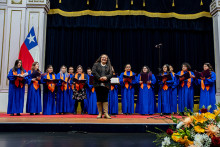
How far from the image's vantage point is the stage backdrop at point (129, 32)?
8602mm

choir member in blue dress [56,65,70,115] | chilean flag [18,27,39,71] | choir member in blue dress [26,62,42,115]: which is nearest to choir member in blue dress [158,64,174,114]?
choir member in blue dress [56,65,70,115]

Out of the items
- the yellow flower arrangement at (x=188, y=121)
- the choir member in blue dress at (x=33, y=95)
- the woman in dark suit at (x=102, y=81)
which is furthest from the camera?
the choir member in blue dress at (x=33, y=95)

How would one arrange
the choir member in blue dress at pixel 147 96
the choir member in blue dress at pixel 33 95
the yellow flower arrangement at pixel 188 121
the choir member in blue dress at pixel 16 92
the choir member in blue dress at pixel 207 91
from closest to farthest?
1. the yellow flower arrangement at pixel 188 121
2. the choir member in blue dress at pixel 16 92
3. the choir member in blue dress at pixel 33 95
4. the choir member in blue dress at pixel 207 91
5. the choir member in blue dress at pixel 147 96

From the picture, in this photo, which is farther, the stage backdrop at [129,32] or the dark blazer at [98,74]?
the stage backdrop at [129,32]

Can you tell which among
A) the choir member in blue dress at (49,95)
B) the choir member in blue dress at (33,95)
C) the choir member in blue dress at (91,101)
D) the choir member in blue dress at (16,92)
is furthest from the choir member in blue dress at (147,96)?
the choir member in blue dress at (16,92)

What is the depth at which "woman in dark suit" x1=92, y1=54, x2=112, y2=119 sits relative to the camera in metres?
4.95

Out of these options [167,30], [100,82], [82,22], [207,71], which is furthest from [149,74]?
[82,22]

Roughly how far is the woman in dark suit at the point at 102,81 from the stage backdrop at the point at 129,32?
12.0 ft

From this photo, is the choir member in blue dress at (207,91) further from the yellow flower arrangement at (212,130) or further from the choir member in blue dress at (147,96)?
the yellow flower arrangement at (212,130)

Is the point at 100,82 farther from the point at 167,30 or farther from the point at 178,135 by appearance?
the point at 167,30

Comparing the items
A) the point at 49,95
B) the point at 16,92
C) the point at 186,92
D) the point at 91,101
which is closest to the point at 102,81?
the point at 91,101

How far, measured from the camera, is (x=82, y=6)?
339 inches

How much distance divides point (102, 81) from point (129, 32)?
452cm

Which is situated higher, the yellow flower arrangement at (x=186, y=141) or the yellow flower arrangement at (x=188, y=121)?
the yellow flower arrangement at (x=188, y=121)
